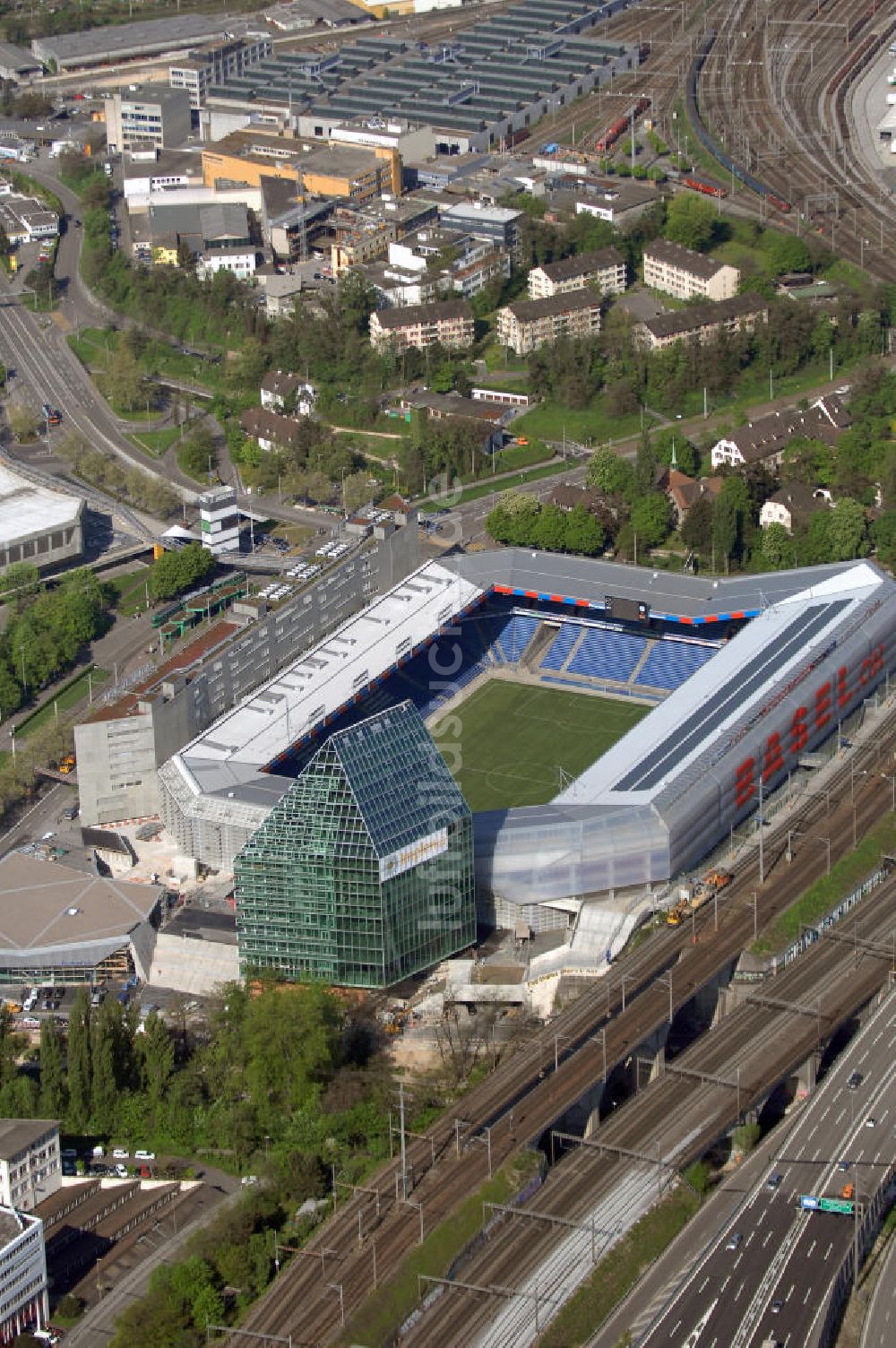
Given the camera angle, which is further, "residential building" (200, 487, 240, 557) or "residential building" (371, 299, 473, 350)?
"residential building" (371, 299, 473, 350)

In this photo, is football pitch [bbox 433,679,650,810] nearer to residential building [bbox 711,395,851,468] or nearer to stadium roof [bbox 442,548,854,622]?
stadium roof [bbox 442,548,854,622]

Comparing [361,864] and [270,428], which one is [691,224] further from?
[361,864]

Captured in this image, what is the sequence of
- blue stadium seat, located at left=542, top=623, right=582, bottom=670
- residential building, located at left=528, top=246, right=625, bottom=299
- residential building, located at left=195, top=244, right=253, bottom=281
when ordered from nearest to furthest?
1. blue stadium seat, located at left=542, top=623, right=582, bottom=670
2. residential building, located at left=528, top=246, right=625, bottom=299
3. residential building, located at left=195, top=244, right=253, bottom=281

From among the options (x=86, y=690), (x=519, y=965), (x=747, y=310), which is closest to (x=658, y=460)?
(x=747, y=310)

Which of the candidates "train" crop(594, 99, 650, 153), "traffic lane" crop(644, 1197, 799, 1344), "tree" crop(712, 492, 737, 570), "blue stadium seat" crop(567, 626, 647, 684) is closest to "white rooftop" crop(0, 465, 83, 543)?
"blue stadium seat" crop(567, 626, 647, 684)

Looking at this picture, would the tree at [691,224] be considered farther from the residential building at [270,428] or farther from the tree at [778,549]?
the tree at [778,549]
